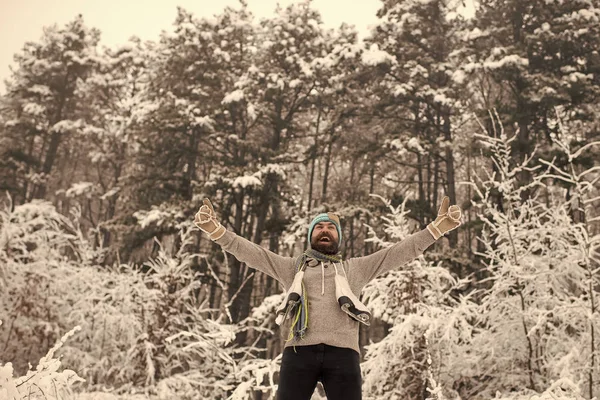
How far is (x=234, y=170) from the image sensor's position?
14.4 metres

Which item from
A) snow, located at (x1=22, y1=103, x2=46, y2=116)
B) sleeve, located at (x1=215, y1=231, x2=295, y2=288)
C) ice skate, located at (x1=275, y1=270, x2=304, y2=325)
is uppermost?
snow, located at (x1=22, y1=103, x2=46, y2=116)

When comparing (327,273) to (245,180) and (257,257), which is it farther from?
(245,180)

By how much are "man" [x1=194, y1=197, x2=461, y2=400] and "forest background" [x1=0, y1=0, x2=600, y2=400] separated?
1888 mm

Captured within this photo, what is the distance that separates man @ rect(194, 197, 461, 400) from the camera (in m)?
2.80

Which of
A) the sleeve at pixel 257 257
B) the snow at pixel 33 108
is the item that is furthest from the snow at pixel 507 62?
the snow at pixel 33 108

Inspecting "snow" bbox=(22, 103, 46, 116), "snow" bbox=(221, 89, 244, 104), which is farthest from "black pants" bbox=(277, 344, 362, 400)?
"snow" bbox=(22, 103, 46, 116)

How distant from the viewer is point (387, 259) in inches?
128

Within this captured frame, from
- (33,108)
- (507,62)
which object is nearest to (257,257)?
(507,62)

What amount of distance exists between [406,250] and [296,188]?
43.5ft

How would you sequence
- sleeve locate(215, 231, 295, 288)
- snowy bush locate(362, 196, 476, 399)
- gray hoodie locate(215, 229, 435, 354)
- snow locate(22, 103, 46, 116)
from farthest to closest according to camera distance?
snow locate(22, 103, 46, 116)
snowy bush locate(362, 196, 476, 399)
sleeve locate(215, 231, 295, 288)
gray hoodie locate(215, 229, 435, 354)

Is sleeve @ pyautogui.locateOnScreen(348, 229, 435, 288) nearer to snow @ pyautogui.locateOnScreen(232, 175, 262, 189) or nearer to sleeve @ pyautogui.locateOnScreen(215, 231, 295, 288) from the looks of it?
sleeve @ pyautogui.locateOnScreen(215, 231, 295, 288)

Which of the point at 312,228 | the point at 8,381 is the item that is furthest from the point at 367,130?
the point at 8,381

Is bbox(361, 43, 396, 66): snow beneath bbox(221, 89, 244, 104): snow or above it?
above

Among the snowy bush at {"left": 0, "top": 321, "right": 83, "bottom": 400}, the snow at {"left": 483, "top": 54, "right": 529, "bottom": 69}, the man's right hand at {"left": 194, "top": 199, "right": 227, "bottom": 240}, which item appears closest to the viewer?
the snowy bush at {"left": 0, "top": 321, "right": 83, "bottom": 400}
